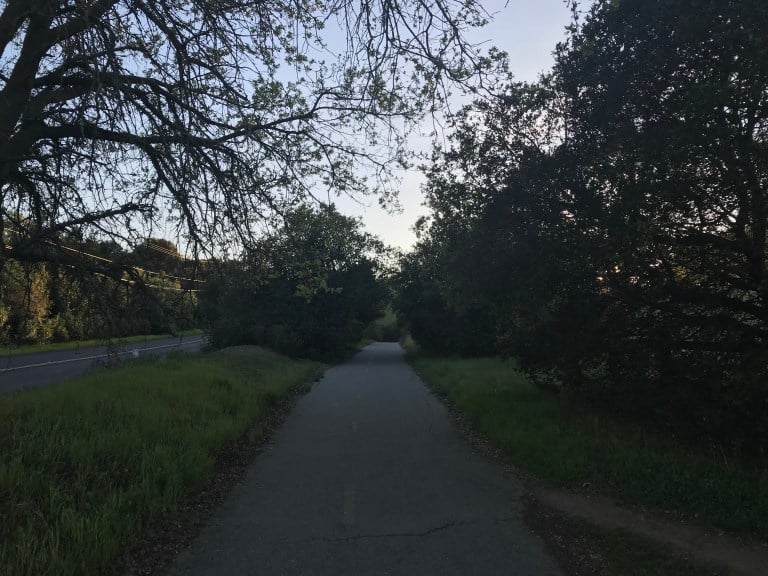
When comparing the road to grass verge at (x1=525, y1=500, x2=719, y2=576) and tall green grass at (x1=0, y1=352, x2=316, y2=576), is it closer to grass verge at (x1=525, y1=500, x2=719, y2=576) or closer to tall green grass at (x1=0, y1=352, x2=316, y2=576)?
tall green grass at (x1=0, y1=352, x2=316, y2=576)

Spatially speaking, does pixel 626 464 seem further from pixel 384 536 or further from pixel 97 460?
pixel 97 460

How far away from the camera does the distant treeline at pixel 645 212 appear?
7.34m

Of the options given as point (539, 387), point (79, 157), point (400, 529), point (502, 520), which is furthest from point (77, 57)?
point (539, 387)

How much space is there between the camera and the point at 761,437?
23.5 feet

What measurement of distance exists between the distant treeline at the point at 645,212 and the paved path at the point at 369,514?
2.94 meters

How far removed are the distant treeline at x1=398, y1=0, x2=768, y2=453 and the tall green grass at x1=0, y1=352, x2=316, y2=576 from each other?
5.63 meters

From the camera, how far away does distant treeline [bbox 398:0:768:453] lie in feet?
24.1

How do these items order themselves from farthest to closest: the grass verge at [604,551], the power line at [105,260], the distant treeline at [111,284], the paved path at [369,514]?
1. the distant treeline at [111,284]
2. the power line at [105,260]
3. the paved path at [369,514]
4. the grass verge at [604,551]

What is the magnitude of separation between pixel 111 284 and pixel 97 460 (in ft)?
13.1

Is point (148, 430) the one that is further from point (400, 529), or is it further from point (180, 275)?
point (400, 529)

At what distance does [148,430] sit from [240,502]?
7.84ft

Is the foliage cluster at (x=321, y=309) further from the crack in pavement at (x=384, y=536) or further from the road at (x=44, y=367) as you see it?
the crack in pavement at (x=384, y=536)

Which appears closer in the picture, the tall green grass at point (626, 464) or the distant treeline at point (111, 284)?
the tall green grass at point (626, 464)

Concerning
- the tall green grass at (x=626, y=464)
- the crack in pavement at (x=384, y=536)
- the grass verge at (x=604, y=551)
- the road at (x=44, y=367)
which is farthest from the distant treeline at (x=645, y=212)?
the road at (x=44, y=367)
